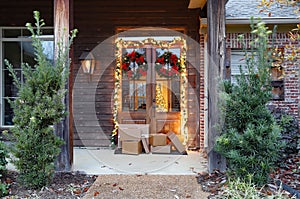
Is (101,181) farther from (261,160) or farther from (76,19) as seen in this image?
(76,19)

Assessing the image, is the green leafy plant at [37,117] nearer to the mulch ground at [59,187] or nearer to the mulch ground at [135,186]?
the mulch ground at [59,187]

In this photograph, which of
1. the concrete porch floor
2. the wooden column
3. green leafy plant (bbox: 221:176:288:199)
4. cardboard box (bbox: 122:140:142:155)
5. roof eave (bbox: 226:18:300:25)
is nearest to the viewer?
green leafy plant (bbox: 221:176:288:199)

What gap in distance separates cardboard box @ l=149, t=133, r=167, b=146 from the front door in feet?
1.18

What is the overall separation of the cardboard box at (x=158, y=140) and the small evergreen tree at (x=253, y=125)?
2320 mm

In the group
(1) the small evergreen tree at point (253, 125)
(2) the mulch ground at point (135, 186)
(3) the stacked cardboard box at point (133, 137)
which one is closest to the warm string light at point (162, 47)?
(3) the stacked cardboard box at point (133, 137)

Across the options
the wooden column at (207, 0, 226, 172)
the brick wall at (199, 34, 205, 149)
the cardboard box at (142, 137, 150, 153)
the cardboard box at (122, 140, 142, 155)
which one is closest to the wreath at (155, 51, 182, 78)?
the brick wall at (199, 34, 205, 149)

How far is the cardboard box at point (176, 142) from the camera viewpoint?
5559 millimetres

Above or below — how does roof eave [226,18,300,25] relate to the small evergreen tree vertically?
above

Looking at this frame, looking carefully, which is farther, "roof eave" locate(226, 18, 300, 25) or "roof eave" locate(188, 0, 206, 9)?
"roof eave" locate(188, 0, 206, 9)

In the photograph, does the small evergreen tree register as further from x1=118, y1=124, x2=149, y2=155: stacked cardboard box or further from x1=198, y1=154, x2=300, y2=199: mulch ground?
x1=118, y1=124, x2=149, y2=155: stacked cardboard box

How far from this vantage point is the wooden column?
12.8 feet

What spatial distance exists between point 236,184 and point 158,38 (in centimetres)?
366

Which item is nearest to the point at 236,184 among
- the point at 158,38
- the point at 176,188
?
the point at 176,188

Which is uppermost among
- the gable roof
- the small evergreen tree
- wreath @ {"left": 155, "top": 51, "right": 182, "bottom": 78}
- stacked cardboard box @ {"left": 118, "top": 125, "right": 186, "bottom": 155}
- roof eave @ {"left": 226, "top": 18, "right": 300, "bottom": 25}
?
the gable roof
